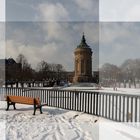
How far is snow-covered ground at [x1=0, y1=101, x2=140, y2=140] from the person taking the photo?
3.33 m

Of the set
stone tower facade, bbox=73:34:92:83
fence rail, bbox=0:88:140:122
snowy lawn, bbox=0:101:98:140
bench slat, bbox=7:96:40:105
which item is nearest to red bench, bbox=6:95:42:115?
bench slat, bbox=7:96:40:105

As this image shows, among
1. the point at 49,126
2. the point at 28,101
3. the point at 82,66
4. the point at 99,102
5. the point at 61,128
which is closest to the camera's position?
the point at 61,128

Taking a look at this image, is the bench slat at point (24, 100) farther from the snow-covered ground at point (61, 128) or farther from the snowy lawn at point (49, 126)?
the snow-covered ground at point (61, 128)

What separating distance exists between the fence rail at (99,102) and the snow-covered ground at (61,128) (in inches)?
10.5

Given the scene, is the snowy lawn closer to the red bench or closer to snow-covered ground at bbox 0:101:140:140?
snow-covered ground at bbox 0:101:140:140

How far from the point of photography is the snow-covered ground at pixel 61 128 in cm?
333

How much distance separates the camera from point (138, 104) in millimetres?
4191

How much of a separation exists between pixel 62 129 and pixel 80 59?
20.0 m

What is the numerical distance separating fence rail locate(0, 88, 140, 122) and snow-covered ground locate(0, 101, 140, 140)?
0.27 m

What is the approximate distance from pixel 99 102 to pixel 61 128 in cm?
145

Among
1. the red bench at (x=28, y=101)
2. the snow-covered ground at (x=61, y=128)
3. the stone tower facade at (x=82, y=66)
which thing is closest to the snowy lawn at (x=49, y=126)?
the snow-covered ground at (x=61, y=128)

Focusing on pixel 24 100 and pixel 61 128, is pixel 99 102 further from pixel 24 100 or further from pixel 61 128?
pixel 24 100

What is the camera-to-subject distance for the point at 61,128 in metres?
3.92

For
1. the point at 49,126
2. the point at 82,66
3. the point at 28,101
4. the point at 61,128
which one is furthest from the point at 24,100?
the point at 82,66
